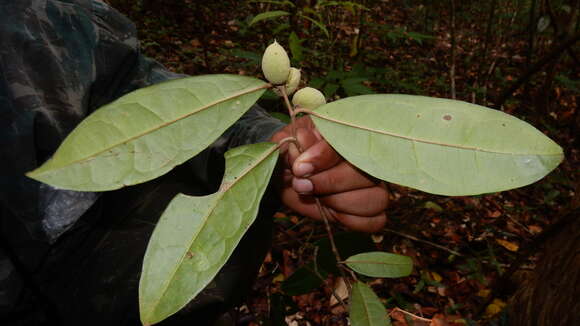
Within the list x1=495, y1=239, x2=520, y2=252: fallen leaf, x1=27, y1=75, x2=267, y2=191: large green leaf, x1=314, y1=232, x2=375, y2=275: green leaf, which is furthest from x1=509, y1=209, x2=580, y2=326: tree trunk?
x1=27, y1=75, x2=267, y2=191: large green leaf

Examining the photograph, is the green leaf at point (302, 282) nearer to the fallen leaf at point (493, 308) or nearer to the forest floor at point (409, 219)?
the forest floor at point (409, 219)

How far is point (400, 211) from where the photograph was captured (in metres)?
2.23

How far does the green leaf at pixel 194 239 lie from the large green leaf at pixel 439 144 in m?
0.12

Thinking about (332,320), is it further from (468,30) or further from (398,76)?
(468,30)

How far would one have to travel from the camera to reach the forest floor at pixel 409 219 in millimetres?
1697

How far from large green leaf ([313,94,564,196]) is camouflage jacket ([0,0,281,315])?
606mm

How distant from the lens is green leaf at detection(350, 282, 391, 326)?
0.56 metres

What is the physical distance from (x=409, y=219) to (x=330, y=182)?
1710mm

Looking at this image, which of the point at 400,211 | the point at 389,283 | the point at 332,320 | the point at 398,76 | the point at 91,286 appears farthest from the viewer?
the point at 398,76

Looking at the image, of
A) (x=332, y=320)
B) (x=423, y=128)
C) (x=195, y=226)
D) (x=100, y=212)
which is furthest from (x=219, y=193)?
(x=332, y=320)

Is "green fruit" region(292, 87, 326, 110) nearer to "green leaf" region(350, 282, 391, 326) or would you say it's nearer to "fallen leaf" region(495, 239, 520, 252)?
"green leaf" region(350, 282, 391, 326)

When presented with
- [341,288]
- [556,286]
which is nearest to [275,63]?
[556,286]

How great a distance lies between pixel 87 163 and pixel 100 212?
84 cm

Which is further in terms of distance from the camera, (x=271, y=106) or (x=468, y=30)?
(x=468, y=30)
